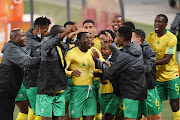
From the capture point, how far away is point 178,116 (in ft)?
28.8

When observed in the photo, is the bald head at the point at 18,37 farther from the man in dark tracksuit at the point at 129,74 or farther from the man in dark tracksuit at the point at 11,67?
the man in dark tracksuit at the point at 129,74

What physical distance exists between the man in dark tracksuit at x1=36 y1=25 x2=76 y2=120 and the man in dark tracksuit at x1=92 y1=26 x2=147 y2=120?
865mm

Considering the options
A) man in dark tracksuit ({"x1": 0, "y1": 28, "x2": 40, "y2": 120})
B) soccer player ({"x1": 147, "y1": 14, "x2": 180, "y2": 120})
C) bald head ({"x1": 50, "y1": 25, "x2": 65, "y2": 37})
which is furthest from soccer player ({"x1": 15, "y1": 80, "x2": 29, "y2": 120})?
soccer player ({"x1": 147, "y1": 14, "x2": 180, "y2": 120})

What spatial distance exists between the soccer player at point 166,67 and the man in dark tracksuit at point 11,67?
9.40ft

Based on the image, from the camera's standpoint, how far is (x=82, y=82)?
7.73 m

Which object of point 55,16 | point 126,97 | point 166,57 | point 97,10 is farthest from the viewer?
point 97,10

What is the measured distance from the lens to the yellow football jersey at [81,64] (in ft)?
25.1

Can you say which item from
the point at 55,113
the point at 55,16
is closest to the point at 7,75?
the point at 55,113

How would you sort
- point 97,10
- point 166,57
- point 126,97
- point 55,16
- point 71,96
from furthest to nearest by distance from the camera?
point 97,10 → point 55,16 → point 166,57 → point 71,96 → point 126,97

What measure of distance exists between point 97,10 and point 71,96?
9.67 m

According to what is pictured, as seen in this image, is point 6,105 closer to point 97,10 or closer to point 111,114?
point 111,114

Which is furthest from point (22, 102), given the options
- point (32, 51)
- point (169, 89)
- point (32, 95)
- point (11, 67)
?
point (169, 89)

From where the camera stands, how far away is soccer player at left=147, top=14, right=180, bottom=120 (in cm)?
879

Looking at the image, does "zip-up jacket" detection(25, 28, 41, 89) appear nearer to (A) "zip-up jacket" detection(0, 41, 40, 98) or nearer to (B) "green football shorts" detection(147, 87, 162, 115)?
(A) "zip-up jacket" detection(0, 41, 40, 98)
